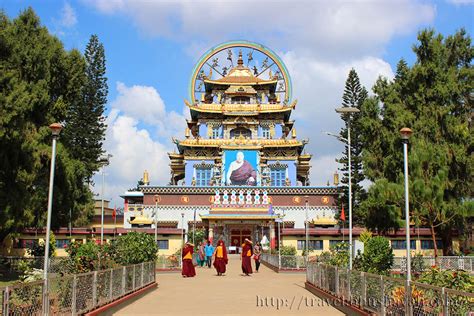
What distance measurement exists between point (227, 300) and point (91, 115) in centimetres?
3255

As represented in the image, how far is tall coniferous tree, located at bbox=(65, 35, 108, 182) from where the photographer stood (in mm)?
42344

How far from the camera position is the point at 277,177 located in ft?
175

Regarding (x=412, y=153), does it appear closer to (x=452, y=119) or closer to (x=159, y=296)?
(x=452, y=119)

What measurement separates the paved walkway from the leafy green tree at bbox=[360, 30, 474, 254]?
958cm

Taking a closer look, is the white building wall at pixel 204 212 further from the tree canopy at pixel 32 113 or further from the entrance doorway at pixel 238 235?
the tree canopy at pixel 32 113

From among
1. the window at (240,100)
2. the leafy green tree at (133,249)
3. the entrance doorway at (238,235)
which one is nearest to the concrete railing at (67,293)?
the leafy green tree at (133,249)

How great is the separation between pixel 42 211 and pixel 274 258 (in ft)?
40.1

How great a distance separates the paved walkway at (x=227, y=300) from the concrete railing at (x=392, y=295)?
0.71 metres

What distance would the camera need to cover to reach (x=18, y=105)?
782 inches

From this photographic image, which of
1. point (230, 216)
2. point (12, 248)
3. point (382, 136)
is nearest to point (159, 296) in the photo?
point (382, 136)

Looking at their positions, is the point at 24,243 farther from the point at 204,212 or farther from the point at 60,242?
the point at 204,212

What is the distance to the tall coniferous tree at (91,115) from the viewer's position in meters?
42.3

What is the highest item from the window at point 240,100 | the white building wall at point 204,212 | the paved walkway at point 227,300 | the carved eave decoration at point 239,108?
the window at point 240,100

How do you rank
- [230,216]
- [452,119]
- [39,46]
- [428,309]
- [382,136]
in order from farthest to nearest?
[230,216] < [382,136] < [452,119] < [39,46] < [428,309]
